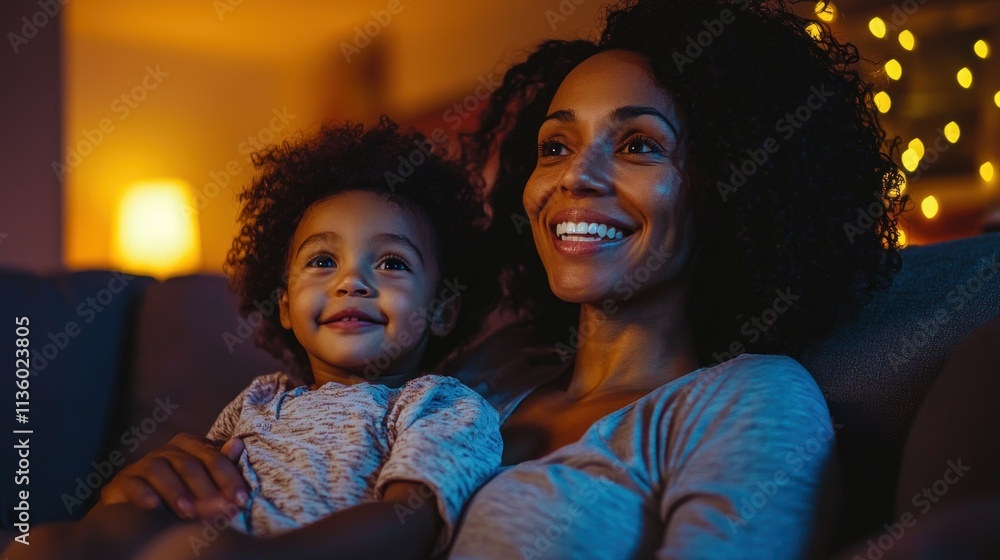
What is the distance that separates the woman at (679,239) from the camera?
3.74ft

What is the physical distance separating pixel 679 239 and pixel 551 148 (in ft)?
0.91

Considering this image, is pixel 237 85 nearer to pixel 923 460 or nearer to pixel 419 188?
pixel 419 188

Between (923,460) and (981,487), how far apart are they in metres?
0.07

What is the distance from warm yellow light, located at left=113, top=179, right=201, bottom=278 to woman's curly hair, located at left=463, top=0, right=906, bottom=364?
172 inches

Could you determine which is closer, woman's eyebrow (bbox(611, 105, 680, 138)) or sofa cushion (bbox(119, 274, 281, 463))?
woman's eyebrow (bbox(611, 105, 680, 138))

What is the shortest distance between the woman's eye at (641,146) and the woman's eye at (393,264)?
39cm

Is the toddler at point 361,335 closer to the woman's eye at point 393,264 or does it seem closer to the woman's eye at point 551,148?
the woman's eye at point 393,264

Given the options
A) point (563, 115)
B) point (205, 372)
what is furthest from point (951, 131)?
point (205, 372)

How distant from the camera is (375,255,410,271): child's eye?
57.4 inches

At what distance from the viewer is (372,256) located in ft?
4.76

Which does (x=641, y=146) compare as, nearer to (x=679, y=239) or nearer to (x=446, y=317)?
(x=679, y=239)

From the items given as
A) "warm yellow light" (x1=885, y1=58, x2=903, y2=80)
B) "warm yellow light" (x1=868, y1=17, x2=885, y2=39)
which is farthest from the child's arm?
"warm yellow light" (x1=885, y1=58, x2=903, y2=80)

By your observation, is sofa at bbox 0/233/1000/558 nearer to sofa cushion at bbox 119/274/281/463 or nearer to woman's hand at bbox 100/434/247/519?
sofa cushion at bbox 119/274/281/463

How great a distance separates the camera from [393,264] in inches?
58.1
